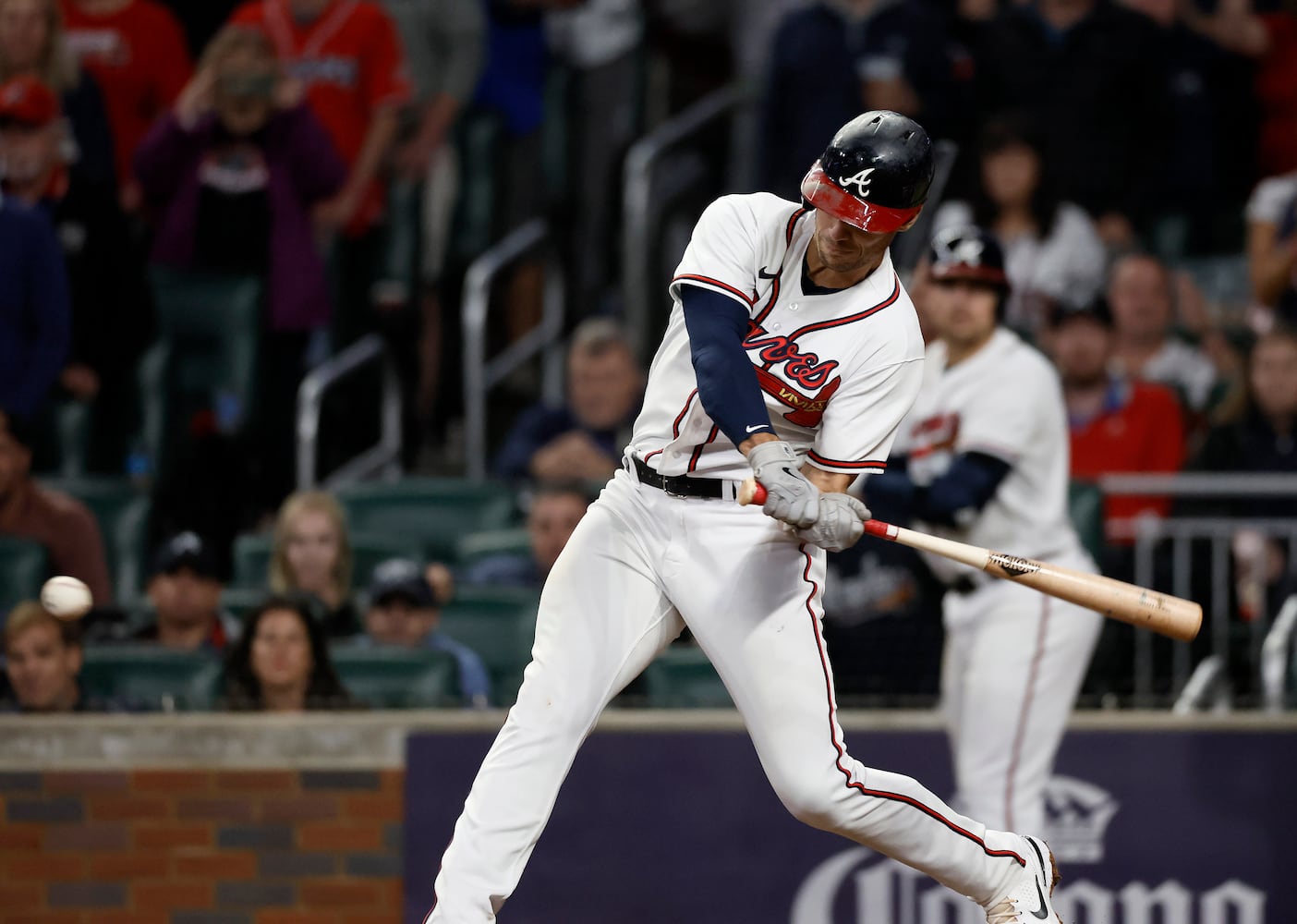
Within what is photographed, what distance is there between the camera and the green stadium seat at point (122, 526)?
6.61 m

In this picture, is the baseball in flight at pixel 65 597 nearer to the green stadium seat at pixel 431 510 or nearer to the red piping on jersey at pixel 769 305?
the red piping on jersey at pixel 769 305

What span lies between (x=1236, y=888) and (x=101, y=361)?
14.7 ft

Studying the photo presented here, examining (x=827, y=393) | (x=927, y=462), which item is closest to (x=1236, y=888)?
(x=927, y=462)

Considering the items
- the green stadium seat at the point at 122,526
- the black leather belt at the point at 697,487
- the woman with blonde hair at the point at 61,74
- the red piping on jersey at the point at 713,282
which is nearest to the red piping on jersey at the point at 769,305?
the red piping on jersey at the point at 713,282

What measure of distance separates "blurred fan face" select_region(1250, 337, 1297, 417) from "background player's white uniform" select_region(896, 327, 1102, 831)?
1.59m

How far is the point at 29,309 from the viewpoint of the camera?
6.77m

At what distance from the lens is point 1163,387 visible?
22.0ft

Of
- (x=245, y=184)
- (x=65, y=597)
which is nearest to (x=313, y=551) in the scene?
(x=65, y=597)

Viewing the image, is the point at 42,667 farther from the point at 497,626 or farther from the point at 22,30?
the point at 22,30

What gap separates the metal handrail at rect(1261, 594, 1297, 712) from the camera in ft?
16.6

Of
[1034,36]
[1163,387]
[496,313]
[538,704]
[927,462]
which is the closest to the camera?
[538,704]

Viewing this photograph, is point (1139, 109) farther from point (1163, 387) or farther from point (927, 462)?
point (927, 462)

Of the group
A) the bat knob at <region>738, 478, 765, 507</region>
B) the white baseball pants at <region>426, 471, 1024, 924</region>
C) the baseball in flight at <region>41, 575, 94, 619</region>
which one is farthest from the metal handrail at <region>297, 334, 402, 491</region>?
the bat knob at <region>738, 478, 765, 507</region>

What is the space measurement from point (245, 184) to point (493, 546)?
74.1 inches
